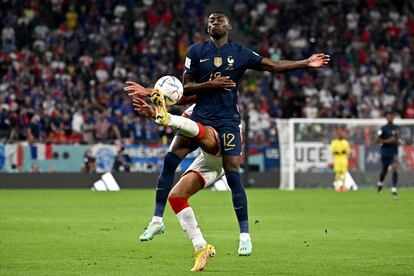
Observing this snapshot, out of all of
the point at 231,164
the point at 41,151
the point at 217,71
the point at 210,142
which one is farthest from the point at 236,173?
the point at 41,151

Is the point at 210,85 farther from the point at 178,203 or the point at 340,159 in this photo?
the point at 340,159

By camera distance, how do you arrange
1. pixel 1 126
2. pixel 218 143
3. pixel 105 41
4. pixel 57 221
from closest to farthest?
pixel 218 143 → pixel 57 221 → pixel 1 126 → pixel 105 41

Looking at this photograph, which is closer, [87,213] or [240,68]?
[240,68]

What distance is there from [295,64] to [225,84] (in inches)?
30.5

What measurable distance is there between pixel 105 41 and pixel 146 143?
5.82m

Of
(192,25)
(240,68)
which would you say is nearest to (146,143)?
(192,25)

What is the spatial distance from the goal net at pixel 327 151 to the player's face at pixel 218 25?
21550 millimetres

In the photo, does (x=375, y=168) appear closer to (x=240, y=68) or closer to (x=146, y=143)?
(x=146, y=143)

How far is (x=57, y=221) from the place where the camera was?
16.8 metres

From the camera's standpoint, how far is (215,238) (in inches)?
536

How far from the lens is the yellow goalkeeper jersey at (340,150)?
30203 millimetres

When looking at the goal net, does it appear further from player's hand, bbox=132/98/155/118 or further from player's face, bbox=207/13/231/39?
player's hand, bbox=132/98/155/118

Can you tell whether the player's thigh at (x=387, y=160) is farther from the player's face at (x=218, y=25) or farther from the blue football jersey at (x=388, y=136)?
the player's face at (x=218, y=25)

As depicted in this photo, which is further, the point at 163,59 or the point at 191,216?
the point at 163,59
